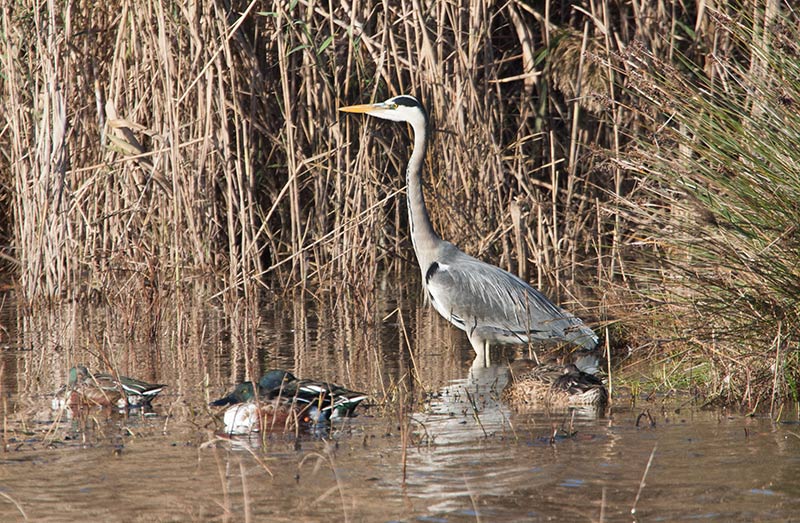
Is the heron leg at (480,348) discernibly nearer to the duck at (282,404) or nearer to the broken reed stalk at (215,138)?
the broken reed stalk at (215,138)

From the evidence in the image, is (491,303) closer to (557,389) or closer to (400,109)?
(400,109)

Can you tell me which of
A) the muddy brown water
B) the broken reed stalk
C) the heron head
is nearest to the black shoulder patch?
the broken reed stalk

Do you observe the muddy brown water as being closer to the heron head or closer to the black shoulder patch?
the black shoulder patch

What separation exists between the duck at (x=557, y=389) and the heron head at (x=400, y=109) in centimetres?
274

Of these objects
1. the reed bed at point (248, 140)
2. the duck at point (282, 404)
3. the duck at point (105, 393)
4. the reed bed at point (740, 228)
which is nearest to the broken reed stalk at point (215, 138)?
the reed bed at point (248, 140)

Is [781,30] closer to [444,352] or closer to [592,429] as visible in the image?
[592,429]

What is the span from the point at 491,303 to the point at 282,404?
2781 millimetres

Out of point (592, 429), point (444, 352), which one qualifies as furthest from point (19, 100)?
point (592, 429)

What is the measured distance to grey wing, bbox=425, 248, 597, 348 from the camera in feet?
25.1

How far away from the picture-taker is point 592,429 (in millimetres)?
5035

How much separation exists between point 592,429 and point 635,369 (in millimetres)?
1674

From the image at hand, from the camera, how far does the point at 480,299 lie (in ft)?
25.3

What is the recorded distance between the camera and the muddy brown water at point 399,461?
12.8 ft

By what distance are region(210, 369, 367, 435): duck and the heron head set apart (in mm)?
3266
